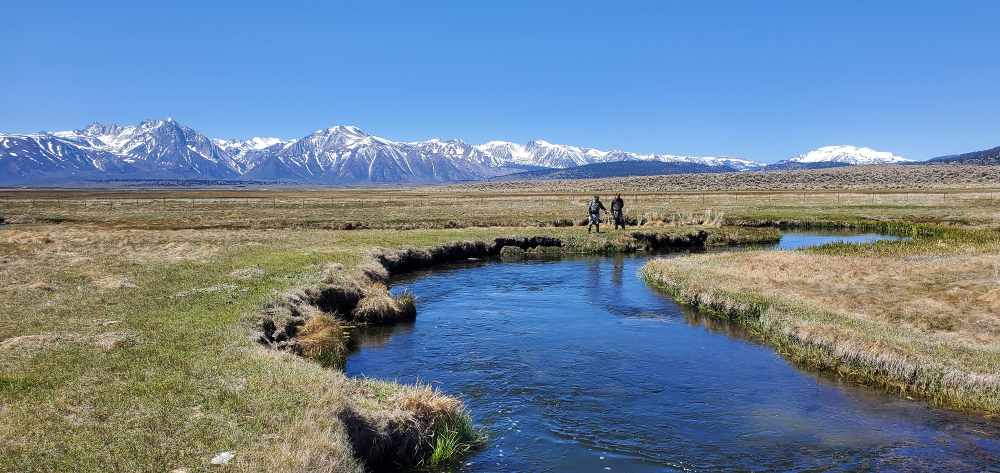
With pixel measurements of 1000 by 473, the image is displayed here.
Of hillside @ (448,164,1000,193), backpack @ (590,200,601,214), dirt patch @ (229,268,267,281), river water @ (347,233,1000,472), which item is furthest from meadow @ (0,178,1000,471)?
hillside @ (448,164,1000,193)

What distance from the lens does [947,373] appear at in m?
12.5

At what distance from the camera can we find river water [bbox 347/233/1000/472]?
10250 millimetres

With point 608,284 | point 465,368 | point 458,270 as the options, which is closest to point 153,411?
point 465,368

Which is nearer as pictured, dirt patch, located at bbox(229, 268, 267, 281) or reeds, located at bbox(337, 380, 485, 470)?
reeds, located at bbox(337, 380, 485, 470)

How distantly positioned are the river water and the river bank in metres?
0.77

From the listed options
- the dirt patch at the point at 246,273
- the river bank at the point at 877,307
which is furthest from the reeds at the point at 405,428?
the dirt patch at the point at 246,273

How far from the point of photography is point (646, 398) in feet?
42.6

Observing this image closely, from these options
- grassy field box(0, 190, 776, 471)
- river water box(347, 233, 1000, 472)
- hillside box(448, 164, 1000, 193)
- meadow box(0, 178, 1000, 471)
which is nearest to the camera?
grassy field box(0, 190, 776, 471)

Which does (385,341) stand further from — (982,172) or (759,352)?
(982,172)

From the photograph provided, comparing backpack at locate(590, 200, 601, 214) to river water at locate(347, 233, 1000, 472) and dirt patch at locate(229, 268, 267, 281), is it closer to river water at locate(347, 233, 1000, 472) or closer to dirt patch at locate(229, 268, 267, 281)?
river water at locate(347, 233, 1000, 472)

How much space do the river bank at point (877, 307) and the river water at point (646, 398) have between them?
0.77 m

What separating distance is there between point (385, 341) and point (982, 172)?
198056mm

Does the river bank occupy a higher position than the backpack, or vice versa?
the backpack

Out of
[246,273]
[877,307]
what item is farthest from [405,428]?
[877,307]
